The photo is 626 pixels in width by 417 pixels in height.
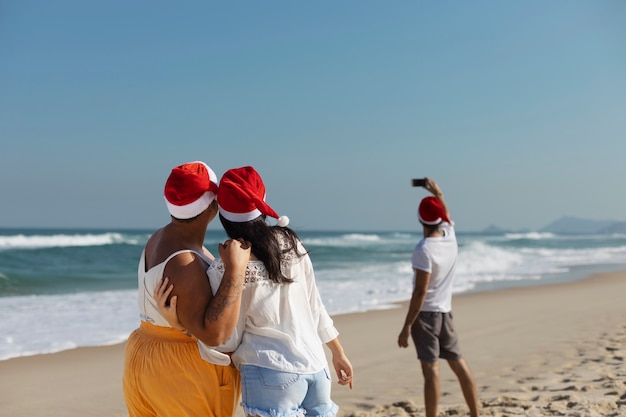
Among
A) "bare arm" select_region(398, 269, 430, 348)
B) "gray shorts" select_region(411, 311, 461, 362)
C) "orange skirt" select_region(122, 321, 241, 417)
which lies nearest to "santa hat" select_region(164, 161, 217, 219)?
"orange skirt" select_region(122, 321, 241, 417)

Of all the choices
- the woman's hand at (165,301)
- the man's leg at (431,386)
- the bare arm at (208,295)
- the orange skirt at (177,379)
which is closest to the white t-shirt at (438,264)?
the man's leg at (431,386)

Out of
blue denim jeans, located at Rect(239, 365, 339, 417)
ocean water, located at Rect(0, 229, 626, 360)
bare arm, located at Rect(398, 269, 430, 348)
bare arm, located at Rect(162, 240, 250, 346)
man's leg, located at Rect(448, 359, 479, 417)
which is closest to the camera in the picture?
bare arm, located at Rect(162, 240, 250, 346)

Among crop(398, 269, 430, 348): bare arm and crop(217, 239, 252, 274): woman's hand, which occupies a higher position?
crop(217, 239, 252, 274): woman's hand

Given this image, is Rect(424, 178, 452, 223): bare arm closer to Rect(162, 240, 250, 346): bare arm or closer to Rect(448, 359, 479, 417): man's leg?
Rect(448, 359, 479, 417): man's leg

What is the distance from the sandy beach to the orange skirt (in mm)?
3033

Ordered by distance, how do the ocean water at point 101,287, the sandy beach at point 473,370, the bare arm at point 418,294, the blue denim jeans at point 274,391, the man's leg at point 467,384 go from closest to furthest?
the blue denim jeans at point 274,391, the bare arm at point 418,294, the man's leg at point 467,384, the sandy beach at point 473,370, the ocean water at point 101,287

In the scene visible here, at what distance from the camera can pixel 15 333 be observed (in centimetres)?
873

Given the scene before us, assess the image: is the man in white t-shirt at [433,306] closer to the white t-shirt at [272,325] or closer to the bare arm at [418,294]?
the bare arm at [418,294]

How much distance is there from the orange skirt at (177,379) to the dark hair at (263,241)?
42 centimetres

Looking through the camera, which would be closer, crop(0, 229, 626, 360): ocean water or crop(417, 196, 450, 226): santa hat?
crop(417, 196, 450, 226): santa hat

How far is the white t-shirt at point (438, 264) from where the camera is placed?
4.62 meters

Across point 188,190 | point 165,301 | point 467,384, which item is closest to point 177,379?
point 165,301

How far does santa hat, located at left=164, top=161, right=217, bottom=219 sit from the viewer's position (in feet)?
8.25

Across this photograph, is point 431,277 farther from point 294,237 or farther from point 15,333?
point 15,333
